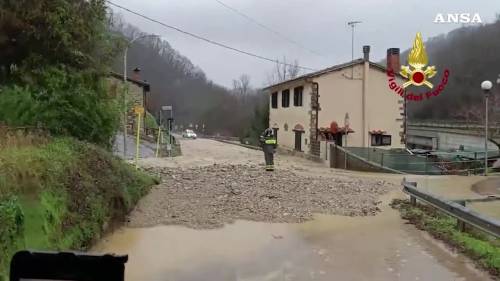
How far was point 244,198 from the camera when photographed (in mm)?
14312

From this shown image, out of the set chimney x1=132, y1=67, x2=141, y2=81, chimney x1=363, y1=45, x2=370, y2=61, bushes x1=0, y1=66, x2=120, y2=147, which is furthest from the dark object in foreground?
chimney x1=132, y1=67, x2=141, y2=81

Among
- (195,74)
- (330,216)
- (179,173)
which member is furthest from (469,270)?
(195,74)

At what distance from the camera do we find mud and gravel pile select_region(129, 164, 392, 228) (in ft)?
39.5

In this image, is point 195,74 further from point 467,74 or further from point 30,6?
point 30,6

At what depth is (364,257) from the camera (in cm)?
888

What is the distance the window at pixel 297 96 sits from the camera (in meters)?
42.9

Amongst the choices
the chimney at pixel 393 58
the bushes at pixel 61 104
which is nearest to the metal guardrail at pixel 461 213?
the bushes at pixel 61 104

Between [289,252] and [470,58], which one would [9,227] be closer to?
[289,252]

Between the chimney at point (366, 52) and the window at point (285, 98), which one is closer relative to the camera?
the chimney at point (366, 52)

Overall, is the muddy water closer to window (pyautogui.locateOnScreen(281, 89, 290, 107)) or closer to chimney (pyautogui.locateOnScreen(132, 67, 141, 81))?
window (pyautogui.locateOnScreen(281, 89, 290, 107))

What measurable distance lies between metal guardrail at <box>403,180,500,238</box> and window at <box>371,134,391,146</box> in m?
27.8

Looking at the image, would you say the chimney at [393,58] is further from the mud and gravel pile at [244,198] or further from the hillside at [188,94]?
the mud and gravel pile at [244,198]

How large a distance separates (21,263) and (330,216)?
11100 mm

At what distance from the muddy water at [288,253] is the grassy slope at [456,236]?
220 millimetres
